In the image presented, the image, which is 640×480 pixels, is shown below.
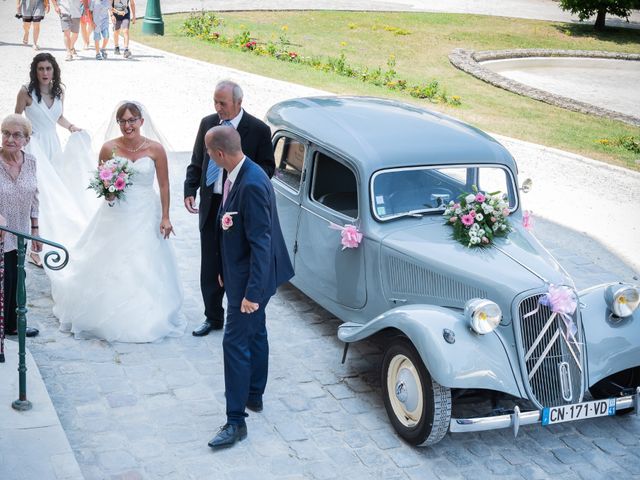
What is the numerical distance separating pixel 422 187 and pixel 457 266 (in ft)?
3.35

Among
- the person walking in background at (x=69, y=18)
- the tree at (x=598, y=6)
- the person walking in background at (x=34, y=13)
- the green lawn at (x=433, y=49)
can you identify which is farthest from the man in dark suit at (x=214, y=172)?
the tree at (x=598, y=6)

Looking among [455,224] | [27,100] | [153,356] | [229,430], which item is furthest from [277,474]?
[27,100]

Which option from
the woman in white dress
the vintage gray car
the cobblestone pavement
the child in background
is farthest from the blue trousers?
the child in background

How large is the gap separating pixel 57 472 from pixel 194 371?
1920 millimetres

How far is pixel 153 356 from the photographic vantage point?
7035 mm

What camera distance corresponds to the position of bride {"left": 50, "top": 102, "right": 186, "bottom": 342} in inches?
286

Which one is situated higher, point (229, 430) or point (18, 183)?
point (18, 183)

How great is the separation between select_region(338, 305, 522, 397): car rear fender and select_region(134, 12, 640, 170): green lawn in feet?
29.8

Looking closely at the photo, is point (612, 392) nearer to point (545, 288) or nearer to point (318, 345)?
point (545, 288)

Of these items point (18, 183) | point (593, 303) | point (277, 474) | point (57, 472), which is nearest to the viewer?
point (57, 472)

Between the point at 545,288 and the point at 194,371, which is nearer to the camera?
the point at 545,288

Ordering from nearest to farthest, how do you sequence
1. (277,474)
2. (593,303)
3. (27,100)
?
(277,474), (593,303), (27,100)

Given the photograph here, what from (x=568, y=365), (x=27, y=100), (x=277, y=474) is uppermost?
(x=27, y=100)

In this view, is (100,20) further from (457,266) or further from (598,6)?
(598,6)
